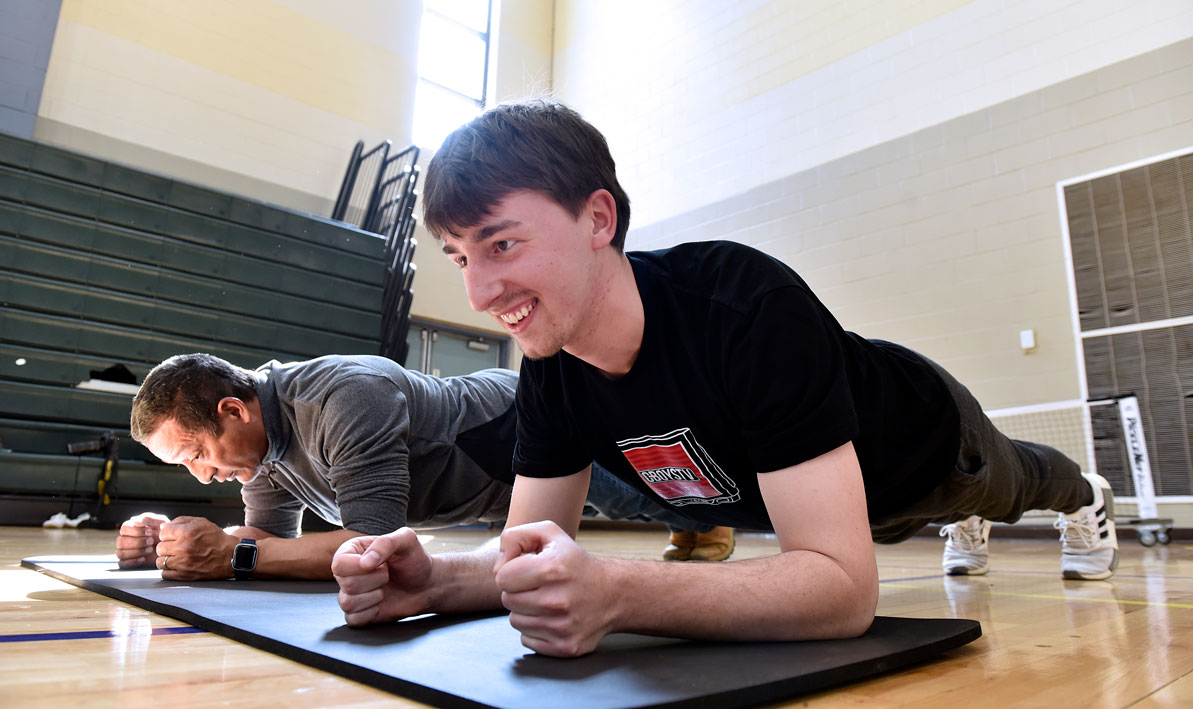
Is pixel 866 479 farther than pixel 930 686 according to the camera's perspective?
Yes

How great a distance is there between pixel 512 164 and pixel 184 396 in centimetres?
110

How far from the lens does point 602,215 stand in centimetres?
104

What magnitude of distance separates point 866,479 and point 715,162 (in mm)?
5764

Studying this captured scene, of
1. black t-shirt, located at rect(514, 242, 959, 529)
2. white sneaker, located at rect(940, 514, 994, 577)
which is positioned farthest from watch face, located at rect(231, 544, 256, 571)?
white sneaker, located at rect(940, 514, 994, 577)

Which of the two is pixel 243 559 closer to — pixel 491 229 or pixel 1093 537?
pixel 491 229

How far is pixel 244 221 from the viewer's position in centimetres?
533

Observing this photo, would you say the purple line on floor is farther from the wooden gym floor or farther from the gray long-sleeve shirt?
the gray long-sleeve shirt

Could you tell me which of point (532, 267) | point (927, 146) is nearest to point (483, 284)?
point (532, 267)

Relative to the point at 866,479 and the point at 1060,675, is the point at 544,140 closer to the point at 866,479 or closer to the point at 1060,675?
the point at 866,479

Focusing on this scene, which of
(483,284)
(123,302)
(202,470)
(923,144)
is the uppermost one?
(923,144)

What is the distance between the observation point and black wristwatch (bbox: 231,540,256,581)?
157cm

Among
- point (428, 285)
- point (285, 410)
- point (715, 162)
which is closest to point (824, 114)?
point (715, 162)

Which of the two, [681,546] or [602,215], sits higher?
[602,215]

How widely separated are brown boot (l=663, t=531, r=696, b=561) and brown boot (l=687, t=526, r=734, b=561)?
0.6 inches
